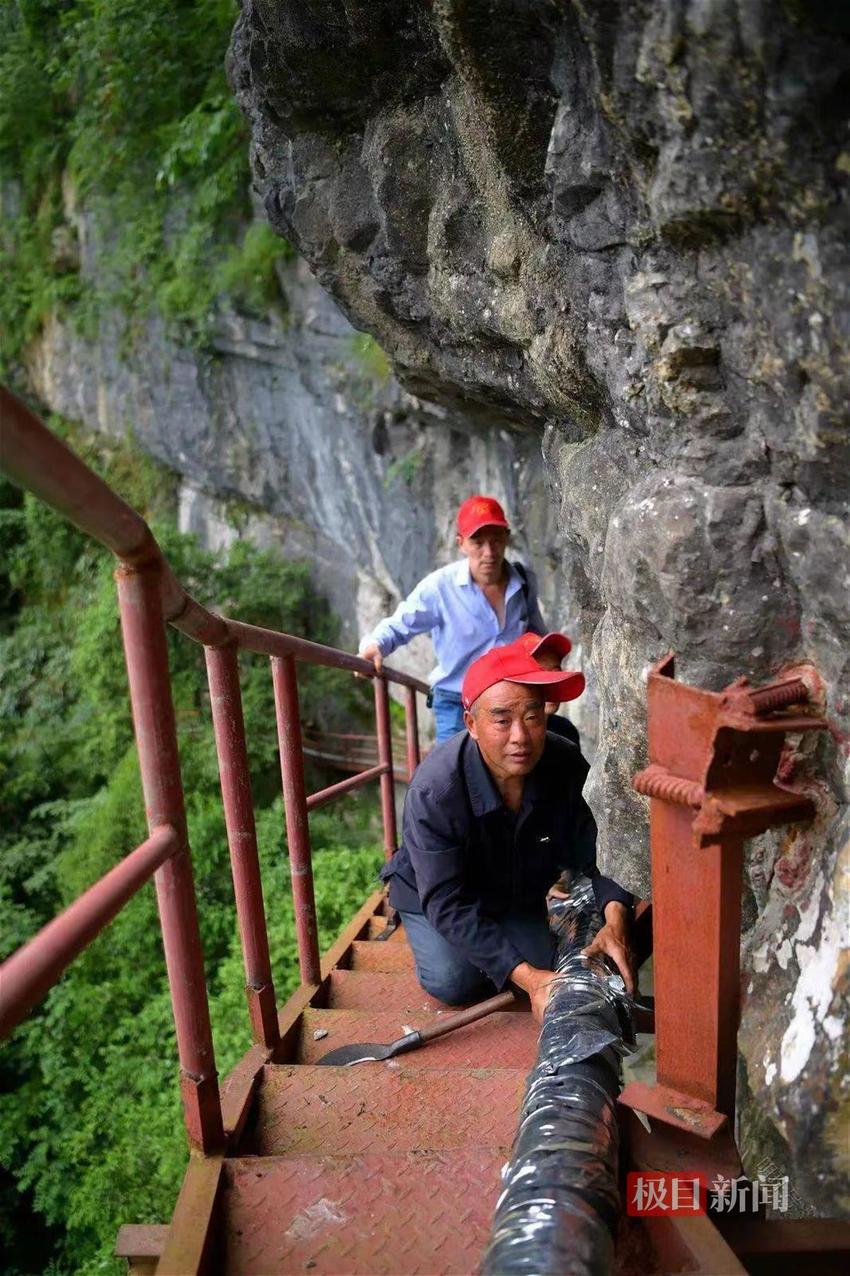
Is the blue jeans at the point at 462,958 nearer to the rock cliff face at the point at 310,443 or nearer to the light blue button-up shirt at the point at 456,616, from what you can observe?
the light blue button-up shirt at the point at 456,616

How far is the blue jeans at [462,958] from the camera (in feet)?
9.18

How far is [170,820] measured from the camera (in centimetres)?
163

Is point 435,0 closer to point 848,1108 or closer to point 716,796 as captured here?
point 716,796

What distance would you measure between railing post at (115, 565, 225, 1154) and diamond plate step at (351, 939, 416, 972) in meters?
1.72

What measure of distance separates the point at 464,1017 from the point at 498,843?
504mm

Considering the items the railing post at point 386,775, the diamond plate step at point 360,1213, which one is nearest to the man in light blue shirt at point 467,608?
the railing post at point 386,775

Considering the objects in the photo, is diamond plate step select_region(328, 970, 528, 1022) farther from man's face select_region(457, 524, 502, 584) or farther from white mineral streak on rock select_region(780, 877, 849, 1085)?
man's face select_region(457, 524, 502, 584)

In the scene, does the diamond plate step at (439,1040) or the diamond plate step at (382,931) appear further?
the diamond plate step at (382,931)

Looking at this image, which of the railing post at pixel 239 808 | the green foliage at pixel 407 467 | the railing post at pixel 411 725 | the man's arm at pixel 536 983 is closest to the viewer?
the railing post at pixel 239 808

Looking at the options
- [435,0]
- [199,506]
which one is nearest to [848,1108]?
[435,0]

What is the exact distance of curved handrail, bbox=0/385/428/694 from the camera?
1.11 meters

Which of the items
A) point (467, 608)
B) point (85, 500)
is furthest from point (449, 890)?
point (467, 608)

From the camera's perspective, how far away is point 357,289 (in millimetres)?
5090

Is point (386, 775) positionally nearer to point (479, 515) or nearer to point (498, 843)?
point (479, 515)
